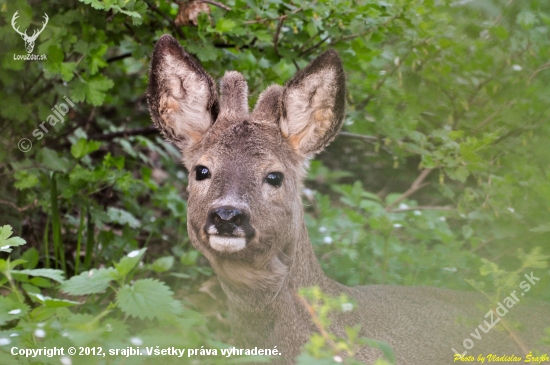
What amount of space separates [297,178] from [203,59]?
3.97 feet

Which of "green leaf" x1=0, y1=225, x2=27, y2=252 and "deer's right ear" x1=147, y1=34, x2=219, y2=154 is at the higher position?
"deer's right ear" x1=147, y1=34, x2=219, y2=154

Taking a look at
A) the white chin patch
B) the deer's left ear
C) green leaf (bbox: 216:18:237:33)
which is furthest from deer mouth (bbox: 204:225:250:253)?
green leaf (bbox: 216:18:237:33)

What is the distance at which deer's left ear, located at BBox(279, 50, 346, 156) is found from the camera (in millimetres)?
3527

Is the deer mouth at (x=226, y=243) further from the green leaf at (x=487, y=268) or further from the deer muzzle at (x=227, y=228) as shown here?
the green leaf at (x=487, y=268)

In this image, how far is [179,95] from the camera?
3.78 metres

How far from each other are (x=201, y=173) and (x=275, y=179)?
1.23 ft

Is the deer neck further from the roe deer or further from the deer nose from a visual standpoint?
the deer nose

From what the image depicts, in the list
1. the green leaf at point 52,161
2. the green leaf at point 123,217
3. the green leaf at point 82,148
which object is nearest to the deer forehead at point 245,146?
the green leaf at point 82,148

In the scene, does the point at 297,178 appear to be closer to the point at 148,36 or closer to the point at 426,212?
the point at 148,36

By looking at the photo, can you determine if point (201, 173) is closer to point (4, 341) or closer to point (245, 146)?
point (245, 146)

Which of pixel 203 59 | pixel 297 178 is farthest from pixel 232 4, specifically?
pixel 297 178

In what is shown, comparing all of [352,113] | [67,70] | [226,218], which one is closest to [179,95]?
[67,70]

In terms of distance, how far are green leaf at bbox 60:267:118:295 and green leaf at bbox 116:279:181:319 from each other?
0.28 feet

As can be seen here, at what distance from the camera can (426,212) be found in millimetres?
5926
